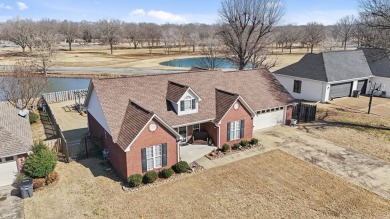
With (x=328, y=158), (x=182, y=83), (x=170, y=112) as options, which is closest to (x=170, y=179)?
(x=170, y=112)

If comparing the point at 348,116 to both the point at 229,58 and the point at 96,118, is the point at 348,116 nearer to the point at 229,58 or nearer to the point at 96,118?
the point at 229,58

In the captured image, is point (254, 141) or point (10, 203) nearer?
point (10, 203)

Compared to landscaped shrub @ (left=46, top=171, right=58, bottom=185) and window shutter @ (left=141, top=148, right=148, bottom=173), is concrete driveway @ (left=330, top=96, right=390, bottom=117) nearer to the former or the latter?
window shutter @ (left=141, top=148, right=148, bottom=173)

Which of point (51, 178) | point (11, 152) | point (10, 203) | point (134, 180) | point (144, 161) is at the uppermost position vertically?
point (11, 152)

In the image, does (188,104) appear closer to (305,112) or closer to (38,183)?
(38,183)

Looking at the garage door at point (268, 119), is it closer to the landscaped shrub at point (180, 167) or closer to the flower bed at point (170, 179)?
the flower bed at point (170, 179)

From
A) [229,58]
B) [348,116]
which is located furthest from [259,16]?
[348,116]

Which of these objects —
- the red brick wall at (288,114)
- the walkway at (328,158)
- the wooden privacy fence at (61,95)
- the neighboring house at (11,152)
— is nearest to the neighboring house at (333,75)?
the red brick wall at (288,114)
